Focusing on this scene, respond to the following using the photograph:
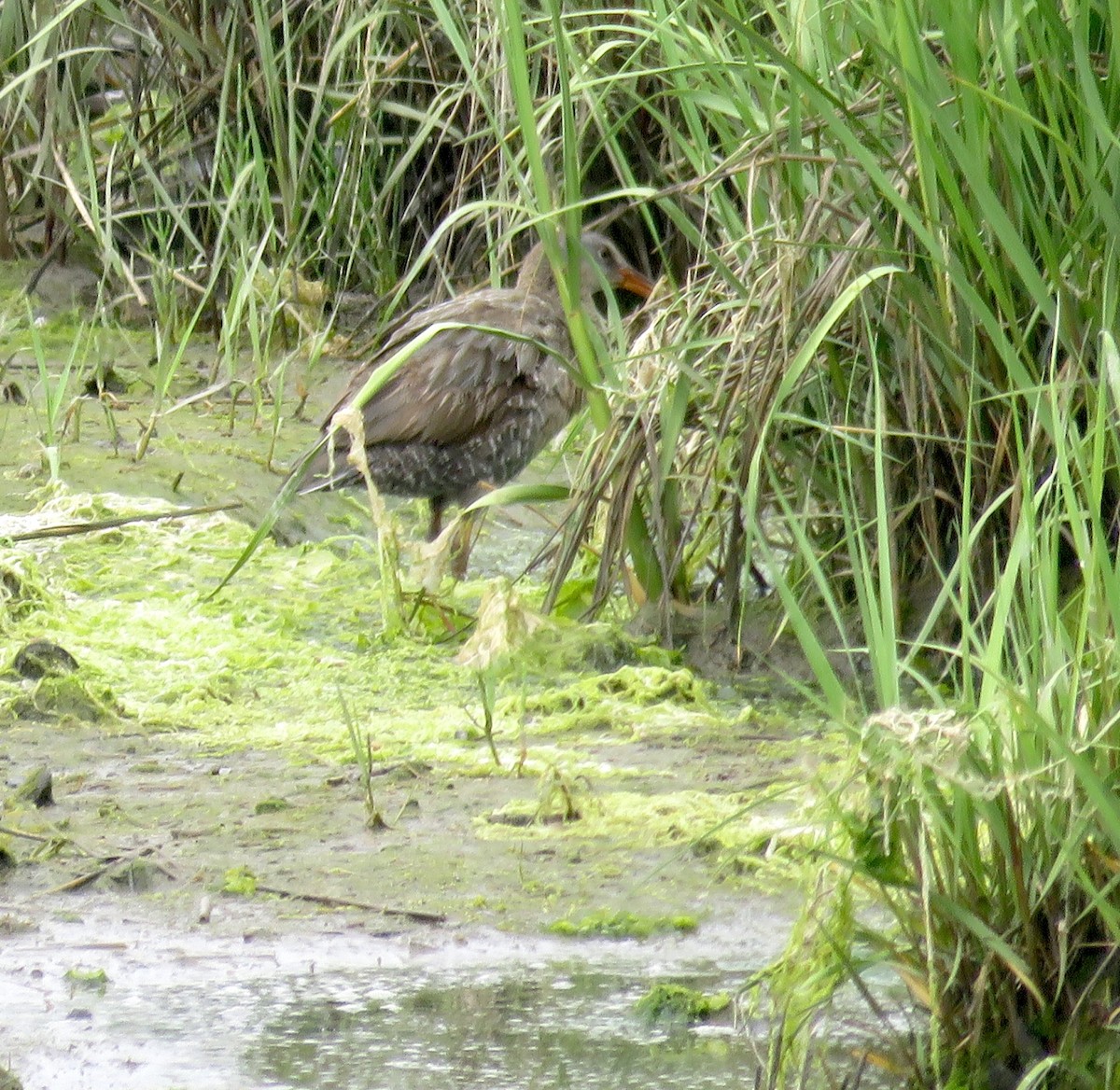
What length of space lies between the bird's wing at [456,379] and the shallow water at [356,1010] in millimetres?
2883

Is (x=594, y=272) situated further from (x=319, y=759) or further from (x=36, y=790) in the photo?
(x=36, y=790)

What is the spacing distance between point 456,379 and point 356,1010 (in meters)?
3.33

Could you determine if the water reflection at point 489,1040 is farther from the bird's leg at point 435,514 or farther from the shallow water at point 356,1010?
the bird's leg at point 435,514

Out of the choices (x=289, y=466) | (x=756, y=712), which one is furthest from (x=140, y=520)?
(x=756, y=712)

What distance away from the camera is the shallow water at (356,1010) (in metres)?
2.68

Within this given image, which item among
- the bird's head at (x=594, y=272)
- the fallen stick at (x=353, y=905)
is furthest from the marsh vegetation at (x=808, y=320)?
the fallen stick at (x=353, y=905)

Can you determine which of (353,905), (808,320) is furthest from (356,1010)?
(808,320)

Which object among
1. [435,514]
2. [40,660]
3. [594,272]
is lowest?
[435,514]

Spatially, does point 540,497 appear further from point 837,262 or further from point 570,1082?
point 570,1082

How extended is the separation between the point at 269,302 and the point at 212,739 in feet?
9.10

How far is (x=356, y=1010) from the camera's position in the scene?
2885 millimetres

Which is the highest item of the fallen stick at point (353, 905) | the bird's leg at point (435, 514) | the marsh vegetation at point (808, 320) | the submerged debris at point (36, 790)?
the marsh vegetation at point (808, 320)

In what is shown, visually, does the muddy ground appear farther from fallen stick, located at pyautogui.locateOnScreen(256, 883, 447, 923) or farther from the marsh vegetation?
the marsh vegetation

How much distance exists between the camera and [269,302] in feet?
22.2
